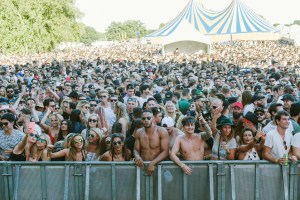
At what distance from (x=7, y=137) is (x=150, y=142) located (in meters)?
2.11

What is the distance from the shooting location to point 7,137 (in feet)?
20.5

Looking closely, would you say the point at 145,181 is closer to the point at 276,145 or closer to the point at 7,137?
the point at 276,145

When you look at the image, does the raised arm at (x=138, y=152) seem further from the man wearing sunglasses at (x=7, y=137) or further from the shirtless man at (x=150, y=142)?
the man wearing sunglasses at (x=7, y=137)

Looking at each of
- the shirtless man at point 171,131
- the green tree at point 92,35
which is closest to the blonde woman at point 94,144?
the shirtless man at point 171,131

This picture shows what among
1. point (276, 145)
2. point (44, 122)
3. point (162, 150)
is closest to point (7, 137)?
point (44, 122)

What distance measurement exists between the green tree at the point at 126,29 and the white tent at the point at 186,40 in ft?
329

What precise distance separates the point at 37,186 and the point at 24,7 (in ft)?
117

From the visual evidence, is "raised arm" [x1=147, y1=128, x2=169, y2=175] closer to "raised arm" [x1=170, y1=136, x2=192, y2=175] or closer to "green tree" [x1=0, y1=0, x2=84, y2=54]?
"raised arm" [x1=170, y1=136, x2=192, y2=175]

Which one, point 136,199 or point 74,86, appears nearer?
point 136,199

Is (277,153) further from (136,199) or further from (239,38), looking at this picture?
(239,38)

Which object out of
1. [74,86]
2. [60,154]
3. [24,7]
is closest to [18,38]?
[24,7]

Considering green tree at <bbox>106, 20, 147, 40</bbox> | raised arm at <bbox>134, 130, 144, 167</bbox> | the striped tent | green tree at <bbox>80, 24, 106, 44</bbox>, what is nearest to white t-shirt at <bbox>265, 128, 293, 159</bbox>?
raised arm at <bbox>134, 130, 144, 167</bbox>

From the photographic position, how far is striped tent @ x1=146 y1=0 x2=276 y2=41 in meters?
42.8

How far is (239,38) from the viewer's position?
45781 millimetres
